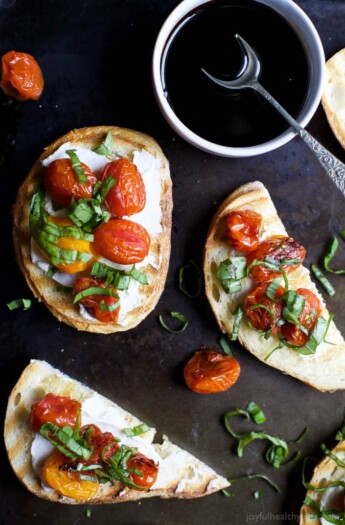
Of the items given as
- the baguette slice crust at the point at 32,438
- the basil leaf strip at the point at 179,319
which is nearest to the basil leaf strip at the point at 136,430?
the baguette slice crust at the point at 32,438

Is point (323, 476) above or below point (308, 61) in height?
below

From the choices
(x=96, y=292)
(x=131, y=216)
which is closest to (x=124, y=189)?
(x=131, y=216)

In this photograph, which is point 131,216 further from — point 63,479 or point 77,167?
point 63,479

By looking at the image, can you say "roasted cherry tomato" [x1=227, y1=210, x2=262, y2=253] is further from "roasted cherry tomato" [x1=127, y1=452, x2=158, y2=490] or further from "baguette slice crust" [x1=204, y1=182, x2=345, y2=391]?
"roasted cherry tomato" [x1=127, y1=452, x2=158, y2=490]

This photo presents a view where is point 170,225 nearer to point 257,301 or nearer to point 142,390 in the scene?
point 257,301

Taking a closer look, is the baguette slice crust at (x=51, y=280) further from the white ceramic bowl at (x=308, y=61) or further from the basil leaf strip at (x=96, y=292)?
the white ceramic bowl at (x=308, y=61)

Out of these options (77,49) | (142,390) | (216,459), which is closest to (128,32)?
(77,49)

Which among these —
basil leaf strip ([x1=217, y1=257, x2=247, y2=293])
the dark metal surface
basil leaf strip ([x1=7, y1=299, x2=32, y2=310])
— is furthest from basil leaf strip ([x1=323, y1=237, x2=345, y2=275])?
basil leaf strip ([x1=7, y1=299, x2=32, y2=310])
